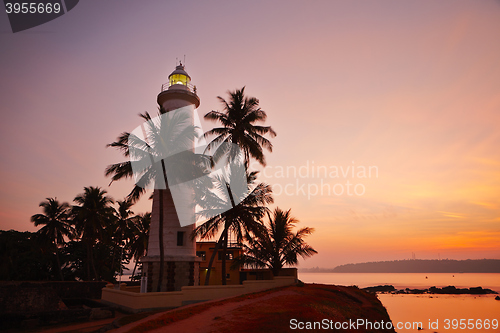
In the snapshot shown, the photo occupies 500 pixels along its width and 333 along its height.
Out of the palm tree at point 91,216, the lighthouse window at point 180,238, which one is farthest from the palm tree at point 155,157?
the palm tree at point 91,216

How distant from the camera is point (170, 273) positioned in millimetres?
23500

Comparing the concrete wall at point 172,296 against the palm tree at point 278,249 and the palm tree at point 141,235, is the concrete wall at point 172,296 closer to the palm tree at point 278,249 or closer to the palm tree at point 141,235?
the palm tree at point 278,249

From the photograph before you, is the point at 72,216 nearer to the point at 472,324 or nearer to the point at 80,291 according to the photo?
the point at 80,291

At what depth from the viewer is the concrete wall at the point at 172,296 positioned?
1783 centimetres

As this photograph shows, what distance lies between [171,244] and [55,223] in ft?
80.7

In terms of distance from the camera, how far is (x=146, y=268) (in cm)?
2397

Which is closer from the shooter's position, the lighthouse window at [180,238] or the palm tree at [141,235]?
the lighthouse window at [180,238]

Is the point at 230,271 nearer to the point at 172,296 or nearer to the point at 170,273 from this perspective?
the point at 170,273

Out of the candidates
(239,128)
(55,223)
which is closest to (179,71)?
(239,128)

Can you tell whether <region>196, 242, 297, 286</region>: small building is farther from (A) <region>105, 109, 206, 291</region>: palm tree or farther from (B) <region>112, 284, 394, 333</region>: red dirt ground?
(B) <region>112, 284, 394, 333</region>: red dirt ground

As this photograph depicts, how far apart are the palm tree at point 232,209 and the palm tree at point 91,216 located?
20663mm

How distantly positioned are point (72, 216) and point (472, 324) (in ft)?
204

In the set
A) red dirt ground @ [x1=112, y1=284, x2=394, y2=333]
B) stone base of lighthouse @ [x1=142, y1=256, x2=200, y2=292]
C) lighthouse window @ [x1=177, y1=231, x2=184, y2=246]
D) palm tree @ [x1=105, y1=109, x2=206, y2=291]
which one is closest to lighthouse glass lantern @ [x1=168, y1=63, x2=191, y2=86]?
palm tree @ [x1=105, y1=109, x2=206, y2=291]

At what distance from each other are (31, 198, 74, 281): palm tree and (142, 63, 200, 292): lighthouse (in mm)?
22647
